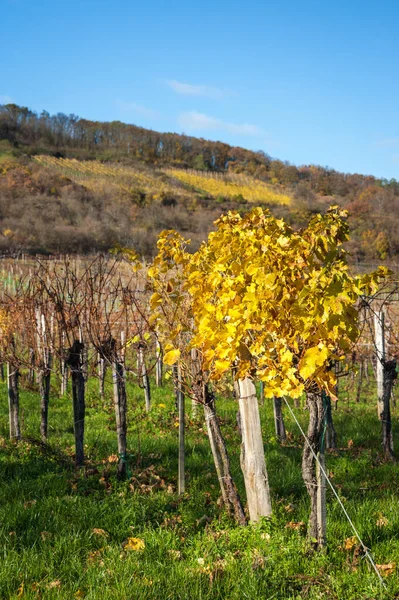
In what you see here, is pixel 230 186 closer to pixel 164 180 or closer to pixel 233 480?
pixel 164 180

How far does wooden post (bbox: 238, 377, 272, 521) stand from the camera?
3.77 m

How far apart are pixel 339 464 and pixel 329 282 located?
161 inches

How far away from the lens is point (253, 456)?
3789 millimetres

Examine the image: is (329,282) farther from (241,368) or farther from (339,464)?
(339,464)

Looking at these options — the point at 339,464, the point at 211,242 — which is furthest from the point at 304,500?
the point at 211,242

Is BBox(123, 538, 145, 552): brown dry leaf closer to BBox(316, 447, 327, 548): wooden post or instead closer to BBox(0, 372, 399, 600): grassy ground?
BBox(0, 372, 399, 600): grassy ground

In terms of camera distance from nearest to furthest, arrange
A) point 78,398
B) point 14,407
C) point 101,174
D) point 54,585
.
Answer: point 54,585, point 78,398, point 14,407, point 101,174

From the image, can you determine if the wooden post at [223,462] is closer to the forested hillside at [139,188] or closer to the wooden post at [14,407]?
the wooden post at [14,407]

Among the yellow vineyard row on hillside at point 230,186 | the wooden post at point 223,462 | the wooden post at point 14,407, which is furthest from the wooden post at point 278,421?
the yellow vineyard row on hillside at point 230,186

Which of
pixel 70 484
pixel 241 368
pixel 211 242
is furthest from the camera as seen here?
pixel 70 484

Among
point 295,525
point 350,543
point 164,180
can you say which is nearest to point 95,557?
point 295,525

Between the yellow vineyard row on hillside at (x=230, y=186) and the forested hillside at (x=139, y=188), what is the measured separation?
22 cm

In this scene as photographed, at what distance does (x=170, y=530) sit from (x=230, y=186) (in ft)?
280

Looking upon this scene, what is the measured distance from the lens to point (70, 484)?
4.81 m
